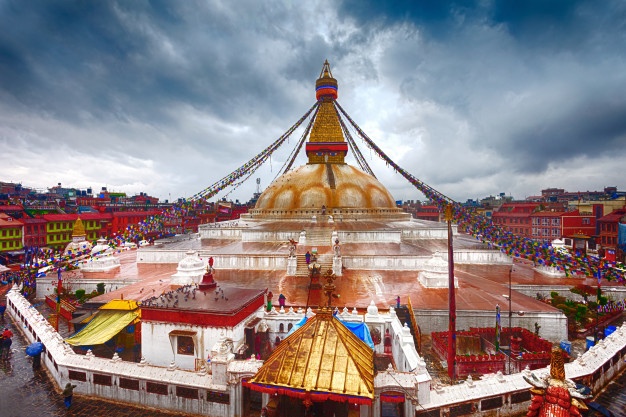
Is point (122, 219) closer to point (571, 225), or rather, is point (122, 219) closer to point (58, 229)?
point (58, 229)

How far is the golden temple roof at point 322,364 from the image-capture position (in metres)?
3.91

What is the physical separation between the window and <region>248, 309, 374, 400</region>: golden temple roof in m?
4.57

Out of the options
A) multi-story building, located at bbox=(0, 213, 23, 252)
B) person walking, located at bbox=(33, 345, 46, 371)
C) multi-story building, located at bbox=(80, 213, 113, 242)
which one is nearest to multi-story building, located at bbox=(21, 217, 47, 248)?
multi-story building, located at bbox=(0, 213, 23, 252)

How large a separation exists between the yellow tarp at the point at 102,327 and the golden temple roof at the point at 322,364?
6650 millimetres

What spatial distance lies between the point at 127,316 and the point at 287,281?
647 cm

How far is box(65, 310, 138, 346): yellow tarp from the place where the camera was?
8.73 meters

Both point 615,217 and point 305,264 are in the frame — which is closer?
point 305,264

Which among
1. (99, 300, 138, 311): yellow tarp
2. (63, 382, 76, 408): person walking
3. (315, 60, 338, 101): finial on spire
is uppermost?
(315, 60, 338, 101): finial on spire

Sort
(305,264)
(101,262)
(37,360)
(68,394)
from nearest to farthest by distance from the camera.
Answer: (68,394) → (37,360) → (305,264) → (101,262)

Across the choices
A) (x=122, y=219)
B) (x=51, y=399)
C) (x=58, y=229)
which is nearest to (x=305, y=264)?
(x=51, y=399)

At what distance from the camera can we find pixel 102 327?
9.27 m

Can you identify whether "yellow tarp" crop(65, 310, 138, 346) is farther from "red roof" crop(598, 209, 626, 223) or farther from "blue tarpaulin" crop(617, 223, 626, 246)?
"red roof" crop(598, 209, 626, 223)

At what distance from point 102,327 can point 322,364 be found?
7864 mm

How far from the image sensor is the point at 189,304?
830cm
